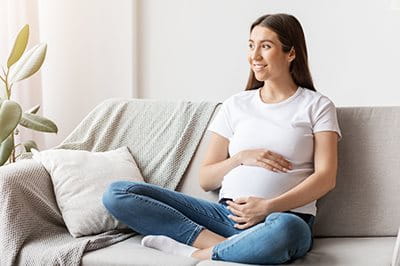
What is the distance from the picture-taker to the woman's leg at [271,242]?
201cm

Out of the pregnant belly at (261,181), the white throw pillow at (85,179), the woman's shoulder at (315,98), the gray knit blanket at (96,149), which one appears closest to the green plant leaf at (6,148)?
the gray knit blanket at (96,149)

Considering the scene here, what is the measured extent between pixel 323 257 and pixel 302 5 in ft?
4.88

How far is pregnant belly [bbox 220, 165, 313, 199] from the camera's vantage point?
229 cm

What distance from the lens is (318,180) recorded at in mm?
2254

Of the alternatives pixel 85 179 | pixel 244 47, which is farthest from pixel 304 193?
pixel 244 47

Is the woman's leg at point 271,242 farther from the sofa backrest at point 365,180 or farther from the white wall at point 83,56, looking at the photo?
the white wall at point 83,56

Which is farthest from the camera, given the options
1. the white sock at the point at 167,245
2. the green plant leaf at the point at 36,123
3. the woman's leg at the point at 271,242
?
the green plant leaf at the point at 36,123

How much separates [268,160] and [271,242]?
0.36 m

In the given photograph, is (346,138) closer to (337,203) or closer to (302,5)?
(337,203)

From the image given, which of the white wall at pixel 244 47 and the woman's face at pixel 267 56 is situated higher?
the woman's face at pixel 267 56

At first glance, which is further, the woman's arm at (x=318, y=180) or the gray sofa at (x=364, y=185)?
the gray sofa at (x=364, y=185)

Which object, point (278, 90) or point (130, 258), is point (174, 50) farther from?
point (130, 258)

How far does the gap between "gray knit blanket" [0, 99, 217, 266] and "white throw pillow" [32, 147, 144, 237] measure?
0.03 meters

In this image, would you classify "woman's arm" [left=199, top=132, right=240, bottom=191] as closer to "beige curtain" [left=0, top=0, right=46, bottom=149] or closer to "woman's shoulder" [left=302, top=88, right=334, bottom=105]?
"woman's shoulder" [left=302, top=88, right=334, bottom=105]
